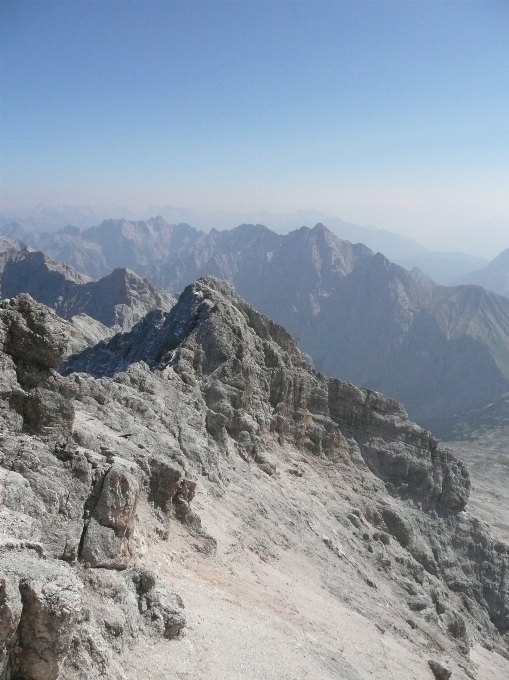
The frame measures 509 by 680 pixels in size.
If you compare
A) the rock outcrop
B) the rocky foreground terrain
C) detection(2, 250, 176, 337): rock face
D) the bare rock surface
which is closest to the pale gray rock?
the rocky foreground terrain

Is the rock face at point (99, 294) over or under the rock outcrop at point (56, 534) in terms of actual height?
under

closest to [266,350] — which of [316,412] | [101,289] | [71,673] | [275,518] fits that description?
[316,412]

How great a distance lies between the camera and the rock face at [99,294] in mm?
156875

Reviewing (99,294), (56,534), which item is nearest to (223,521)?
(56,534)

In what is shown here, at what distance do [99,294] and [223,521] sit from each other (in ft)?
Answer: 511

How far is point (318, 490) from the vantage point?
152 ft

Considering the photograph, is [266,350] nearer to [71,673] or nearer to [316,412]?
[316,412]

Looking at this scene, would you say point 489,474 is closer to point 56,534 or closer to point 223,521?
point 223,521

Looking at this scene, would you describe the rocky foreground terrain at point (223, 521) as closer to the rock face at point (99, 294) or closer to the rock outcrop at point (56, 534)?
the rock outcrop at point (56, 534)

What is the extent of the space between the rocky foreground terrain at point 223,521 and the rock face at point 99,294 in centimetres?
8722

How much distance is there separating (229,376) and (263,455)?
7.35m

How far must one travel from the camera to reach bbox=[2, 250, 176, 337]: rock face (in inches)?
6176

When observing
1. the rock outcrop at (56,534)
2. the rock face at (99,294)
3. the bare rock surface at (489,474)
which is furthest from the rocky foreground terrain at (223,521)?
the rock face at (99,294)

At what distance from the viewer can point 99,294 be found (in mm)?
177000
